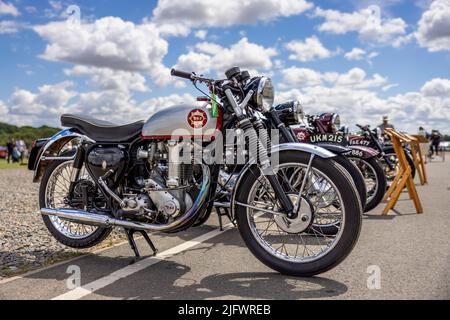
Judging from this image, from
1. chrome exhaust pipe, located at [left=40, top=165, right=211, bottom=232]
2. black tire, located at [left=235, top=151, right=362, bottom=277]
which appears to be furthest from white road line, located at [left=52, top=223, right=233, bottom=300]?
black tire, located at [left=235, top=151, right=362, bottom=277]

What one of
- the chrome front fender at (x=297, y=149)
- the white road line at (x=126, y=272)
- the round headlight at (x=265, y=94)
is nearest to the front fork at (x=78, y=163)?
the white road line at (x=126, y=272)

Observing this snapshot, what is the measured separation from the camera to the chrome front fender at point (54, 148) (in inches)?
201

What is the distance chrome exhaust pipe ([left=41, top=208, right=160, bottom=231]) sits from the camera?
14.2ft

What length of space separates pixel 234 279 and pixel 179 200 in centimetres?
85

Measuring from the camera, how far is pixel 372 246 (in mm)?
4961

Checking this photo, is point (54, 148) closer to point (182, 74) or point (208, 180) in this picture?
point (182, 74)

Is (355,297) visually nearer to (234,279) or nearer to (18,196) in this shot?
(234,279)

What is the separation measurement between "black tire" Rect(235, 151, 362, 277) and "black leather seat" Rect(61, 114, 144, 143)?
1.26m

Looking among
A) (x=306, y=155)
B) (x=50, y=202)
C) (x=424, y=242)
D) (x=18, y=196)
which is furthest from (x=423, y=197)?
(x=18, y=196)

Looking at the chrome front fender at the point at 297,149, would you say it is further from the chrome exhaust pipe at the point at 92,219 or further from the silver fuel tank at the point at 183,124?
the chrome exhaust pipe at the point at 92,219

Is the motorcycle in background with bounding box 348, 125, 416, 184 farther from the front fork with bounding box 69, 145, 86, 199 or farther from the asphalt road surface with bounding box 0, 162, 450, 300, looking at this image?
the front fork with bounding box 69, 145, 86, 199

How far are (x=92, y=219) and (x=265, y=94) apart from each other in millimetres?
1974

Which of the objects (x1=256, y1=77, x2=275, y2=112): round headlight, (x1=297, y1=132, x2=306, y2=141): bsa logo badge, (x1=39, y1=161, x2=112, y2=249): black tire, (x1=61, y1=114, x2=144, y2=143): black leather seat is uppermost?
(x1=256, y1=77, x2=275, y2=112): round headlight
